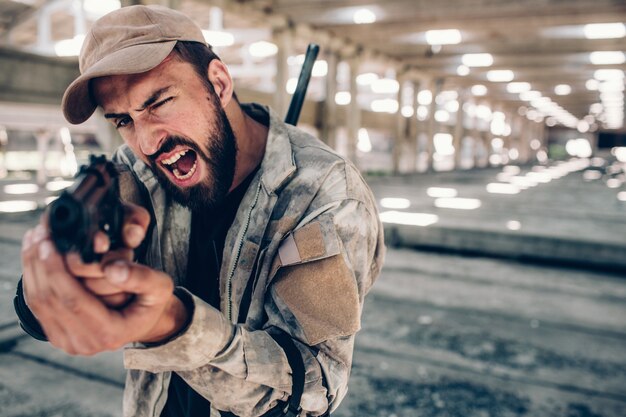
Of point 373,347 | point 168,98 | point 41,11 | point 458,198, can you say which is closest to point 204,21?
point 41,11

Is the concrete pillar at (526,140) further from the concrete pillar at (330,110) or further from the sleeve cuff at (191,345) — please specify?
the sleeve cuff at (191,345)

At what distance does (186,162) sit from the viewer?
1.46 m

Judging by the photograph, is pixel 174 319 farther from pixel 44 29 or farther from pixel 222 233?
pixel 44 29

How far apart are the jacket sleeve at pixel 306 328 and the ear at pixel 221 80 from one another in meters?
0.50

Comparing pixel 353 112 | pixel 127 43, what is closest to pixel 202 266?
pixel 127 43

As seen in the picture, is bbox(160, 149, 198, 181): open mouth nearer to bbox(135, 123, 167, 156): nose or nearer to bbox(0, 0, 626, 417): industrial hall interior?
bbox(135, 123, 167, 156): nose

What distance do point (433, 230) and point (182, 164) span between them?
4.83m

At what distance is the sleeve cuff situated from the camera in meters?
0.95

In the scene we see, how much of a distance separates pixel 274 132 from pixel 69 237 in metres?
0.85

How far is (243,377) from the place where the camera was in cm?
108

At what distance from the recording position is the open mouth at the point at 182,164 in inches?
55.2

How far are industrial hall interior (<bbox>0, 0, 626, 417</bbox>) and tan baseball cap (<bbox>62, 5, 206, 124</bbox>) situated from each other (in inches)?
15.7

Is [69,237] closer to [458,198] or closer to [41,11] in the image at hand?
[458,198]

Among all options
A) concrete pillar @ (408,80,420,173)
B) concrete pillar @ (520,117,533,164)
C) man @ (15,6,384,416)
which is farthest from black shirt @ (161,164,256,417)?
concrete pillar @ (520,117,533,164)
